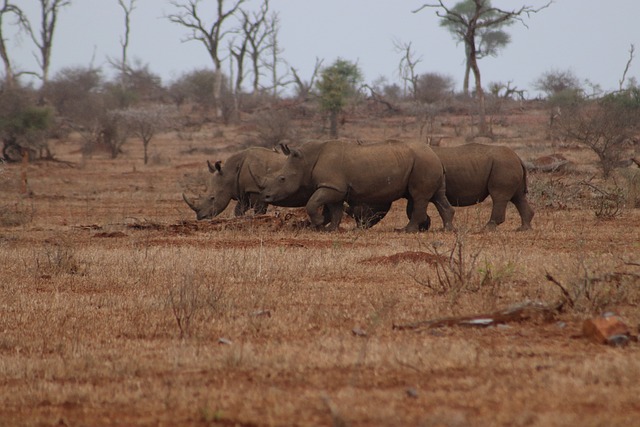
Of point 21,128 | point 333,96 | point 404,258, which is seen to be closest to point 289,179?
point 404,258

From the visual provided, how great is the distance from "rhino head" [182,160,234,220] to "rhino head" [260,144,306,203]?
1.88m

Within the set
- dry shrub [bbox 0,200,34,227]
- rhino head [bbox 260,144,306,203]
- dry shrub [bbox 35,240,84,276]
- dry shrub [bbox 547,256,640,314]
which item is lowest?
Result: dry shrub [bbox 0,200,34,227]

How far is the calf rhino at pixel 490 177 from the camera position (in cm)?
1455

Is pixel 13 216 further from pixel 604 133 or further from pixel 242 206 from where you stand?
pixel 604 133

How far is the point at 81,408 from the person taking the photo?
5.06 metres

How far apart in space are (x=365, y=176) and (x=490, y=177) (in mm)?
1936

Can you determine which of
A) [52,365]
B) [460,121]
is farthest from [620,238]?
[460,121]

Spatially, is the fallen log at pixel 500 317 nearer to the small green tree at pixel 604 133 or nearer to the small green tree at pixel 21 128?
the small green tree at pixel 604 133

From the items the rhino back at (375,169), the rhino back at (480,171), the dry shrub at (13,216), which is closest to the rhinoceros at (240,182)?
the rhino back at (375,169)

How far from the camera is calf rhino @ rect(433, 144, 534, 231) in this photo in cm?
1455

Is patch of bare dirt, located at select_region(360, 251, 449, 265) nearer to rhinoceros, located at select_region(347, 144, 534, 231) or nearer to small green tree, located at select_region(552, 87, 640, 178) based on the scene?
rhinoceros, located at select_region(347, 144, 534, 231)

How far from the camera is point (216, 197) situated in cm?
1673

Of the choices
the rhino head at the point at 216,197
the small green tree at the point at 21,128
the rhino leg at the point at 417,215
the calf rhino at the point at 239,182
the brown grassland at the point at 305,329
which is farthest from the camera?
the small green tree at the point at 21,128

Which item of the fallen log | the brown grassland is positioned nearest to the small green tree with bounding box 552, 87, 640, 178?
the brown grassland
